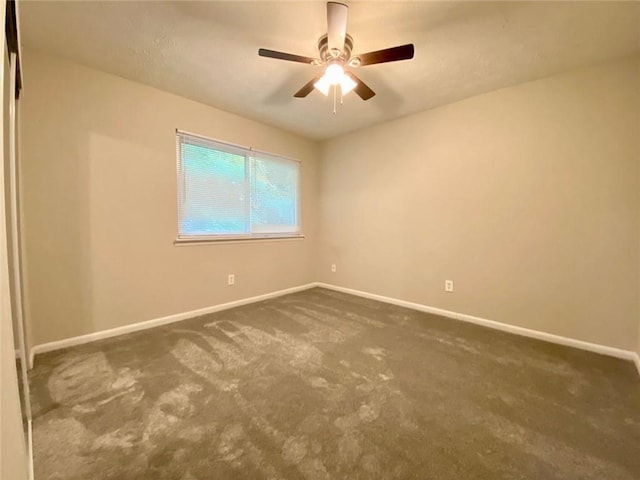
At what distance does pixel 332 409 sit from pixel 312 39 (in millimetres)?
2395

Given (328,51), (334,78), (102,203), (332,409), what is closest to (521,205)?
(334,78)

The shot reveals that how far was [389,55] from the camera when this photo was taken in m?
1.70

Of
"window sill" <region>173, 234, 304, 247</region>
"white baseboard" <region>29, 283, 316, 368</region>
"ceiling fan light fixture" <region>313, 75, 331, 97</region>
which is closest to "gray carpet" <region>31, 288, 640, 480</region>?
"white baseboard" <region>29, 283, 316, 368</region>

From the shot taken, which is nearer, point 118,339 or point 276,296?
point 118,339

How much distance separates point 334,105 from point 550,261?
2532mm

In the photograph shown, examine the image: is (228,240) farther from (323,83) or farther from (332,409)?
(332,409)

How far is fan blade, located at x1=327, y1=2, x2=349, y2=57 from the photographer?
4.86ft

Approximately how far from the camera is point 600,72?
7.09 feet

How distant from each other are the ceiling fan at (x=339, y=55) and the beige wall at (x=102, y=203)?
1497 millimetres

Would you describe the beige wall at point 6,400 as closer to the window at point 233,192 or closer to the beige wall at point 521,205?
the window at point 233,192

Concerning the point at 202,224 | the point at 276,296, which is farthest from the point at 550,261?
the point at 202,224

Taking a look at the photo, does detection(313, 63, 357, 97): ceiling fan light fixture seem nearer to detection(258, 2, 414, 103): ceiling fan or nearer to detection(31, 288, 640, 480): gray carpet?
detection(258, 2, 414, 103): ceiling fan

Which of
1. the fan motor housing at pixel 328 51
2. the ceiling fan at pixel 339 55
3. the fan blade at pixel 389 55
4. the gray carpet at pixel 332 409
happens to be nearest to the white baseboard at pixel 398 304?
the gray carpet at pixel 332 409

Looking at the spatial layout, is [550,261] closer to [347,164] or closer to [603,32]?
[603,32]
